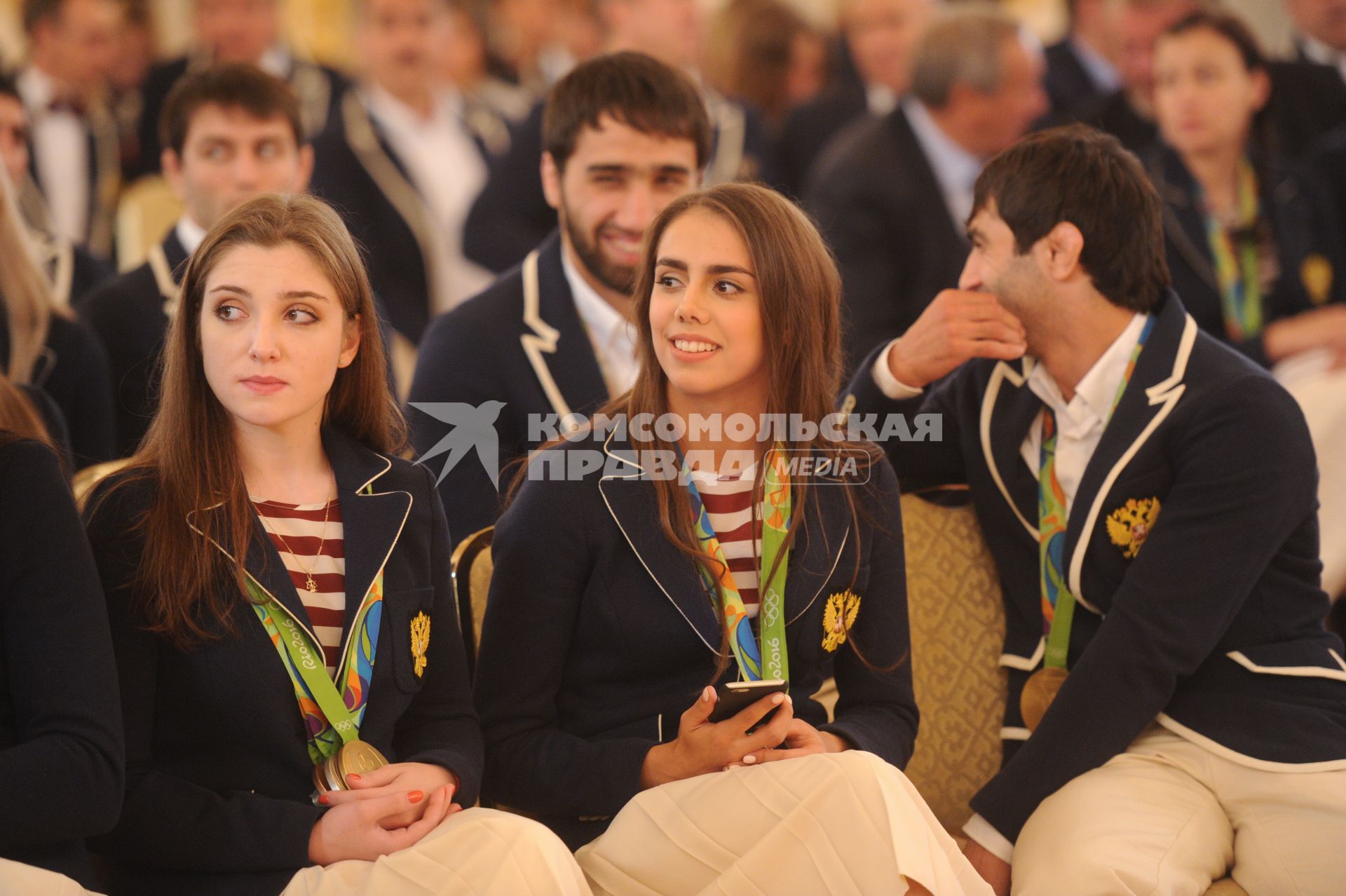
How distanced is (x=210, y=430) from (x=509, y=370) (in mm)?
1059

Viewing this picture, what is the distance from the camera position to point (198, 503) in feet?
7.05

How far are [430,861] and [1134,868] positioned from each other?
1.10 meters

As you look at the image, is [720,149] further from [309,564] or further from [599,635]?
[309,564]

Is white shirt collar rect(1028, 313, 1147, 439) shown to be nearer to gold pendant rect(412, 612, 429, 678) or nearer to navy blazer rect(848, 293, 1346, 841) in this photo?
navy blazer rect(848, 293, 1346, 841)

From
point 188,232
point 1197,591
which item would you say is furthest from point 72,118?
point 1197,591

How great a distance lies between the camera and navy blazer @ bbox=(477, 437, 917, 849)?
92.7 inches

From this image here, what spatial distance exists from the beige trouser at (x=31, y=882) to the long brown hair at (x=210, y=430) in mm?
347

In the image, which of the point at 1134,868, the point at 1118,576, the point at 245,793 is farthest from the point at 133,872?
the point at 1118,576

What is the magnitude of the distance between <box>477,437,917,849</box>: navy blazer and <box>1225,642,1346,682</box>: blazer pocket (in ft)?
2.04

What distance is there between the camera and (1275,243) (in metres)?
4.55

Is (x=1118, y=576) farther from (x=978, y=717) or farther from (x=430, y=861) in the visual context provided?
(x=430, y=861)

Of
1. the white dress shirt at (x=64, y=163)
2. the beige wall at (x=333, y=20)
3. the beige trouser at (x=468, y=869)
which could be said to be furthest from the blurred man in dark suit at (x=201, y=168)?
the beige wall at (x=333, y=20)

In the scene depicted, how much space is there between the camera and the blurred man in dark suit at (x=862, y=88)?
6.32 meters

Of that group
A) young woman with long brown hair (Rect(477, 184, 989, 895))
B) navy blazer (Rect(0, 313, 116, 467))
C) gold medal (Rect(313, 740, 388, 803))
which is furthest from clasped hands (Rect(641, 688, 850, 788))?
navy blazer (Rect(0, 313, 116, 467))
